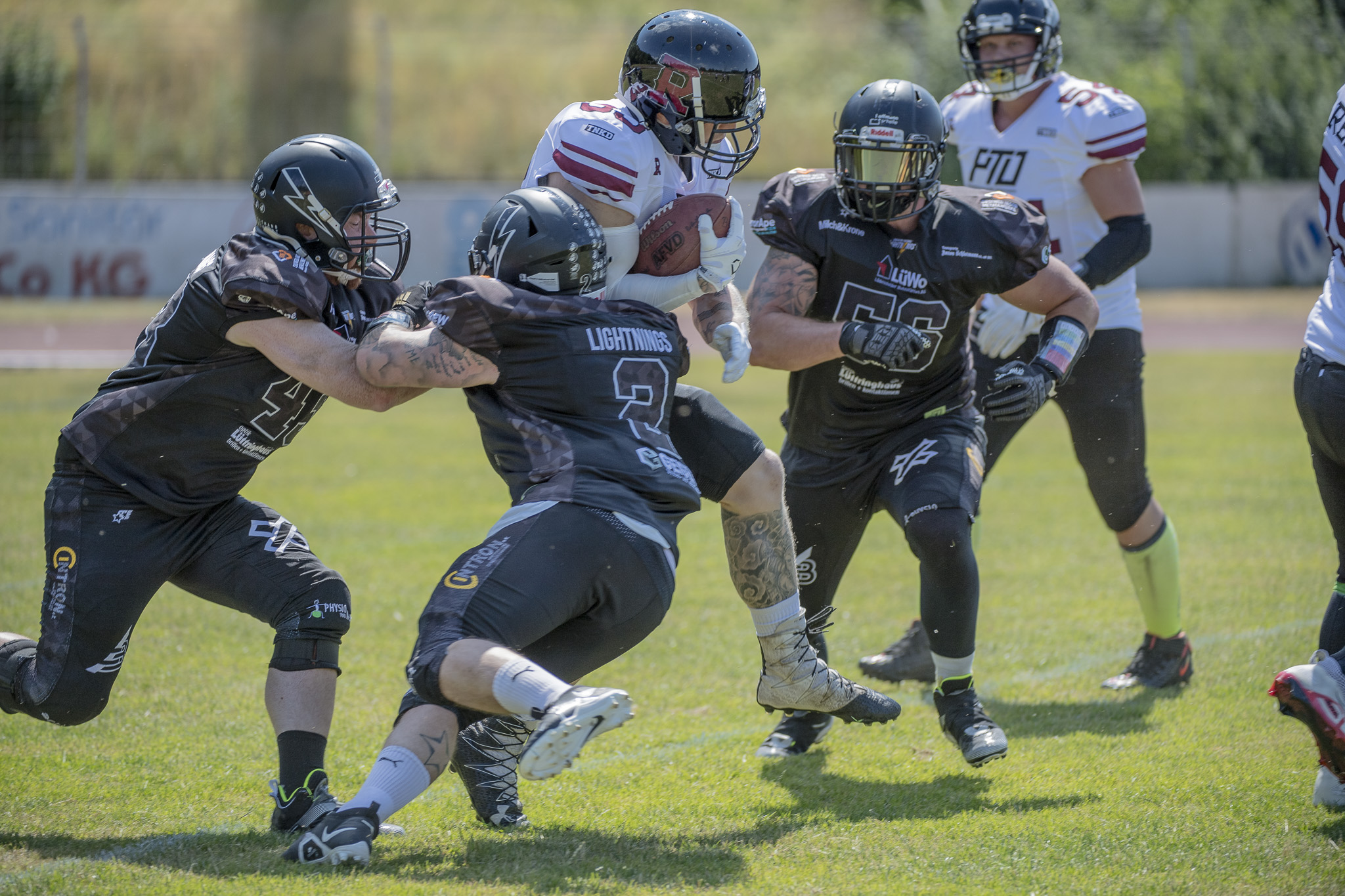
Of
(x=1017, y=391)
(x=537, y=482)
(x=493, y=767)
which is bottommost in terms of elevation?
(x=493, y=767)

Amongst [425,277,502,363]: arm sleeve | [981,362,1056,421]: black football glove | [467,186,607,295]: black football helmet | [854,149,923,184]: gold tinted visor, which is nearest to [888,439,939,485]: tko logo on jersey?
[981,362,1056,421]: black football glove

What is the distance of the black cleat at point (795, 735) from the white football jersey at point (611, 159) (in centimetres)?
171

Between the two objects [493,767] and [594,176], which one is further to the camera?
[594,176]

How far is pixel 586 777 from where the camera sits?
402cm

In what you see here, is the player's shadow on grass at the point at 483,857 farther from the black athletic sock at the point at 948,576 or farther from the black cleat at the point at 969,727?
the black athletic sock at the point at 948,576

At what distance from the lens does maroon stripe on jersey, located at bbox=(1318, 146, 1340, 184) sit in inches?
145

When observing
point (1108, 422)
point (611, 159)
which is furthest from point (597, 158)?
point (1108, 422)

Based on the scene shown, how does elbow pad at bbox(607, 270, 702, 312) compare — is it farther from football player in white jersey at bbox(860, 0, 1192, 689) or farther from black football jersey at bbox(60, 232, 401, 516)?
football player in white jersey at bbox(860, 0, 1192, 689)

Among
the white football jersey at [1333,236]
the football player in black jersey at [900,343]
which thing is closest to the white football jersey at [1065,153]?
the football player in black jersey at [900,343]

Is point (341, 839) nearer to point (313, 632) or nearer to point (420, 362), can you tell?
point (313, 632)

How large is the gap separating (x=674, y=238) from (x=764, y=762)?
168cm

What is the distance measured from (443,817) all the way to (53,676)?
1.12 m

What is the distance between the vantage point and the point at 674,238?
378cm

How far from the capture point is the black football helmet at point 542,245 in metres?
3.32
